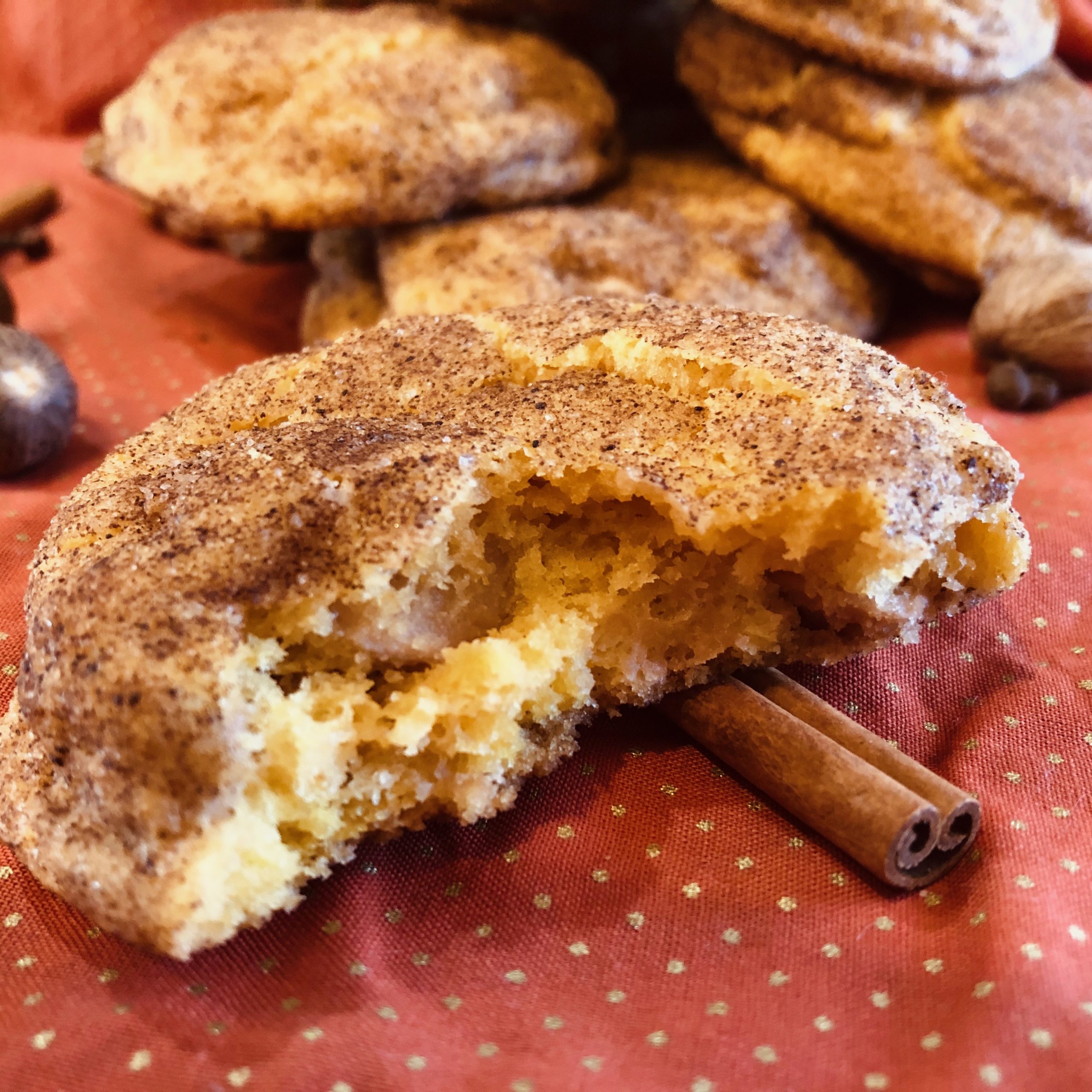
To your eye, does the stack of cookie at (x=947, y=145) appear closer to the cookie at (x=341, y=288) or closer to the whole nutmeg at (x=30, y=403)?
the cookie at (x=341, y=288)

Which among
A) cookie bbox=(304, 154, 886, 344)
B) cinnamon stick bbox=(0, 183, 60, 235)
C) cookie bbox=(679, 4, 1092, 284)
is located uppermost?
cookie bbox=(679, 4, 1092, 284)

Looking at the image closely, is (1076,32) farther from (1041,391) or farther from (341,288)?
(341,288)

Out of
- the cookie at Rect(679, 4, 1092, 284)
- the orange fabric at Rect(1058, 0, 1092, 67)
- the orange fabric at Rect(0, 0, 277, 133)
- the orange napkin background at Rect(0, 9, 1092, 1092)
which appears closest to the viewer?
the orange napkin background at Rect(0, 9, 1092, 1092)

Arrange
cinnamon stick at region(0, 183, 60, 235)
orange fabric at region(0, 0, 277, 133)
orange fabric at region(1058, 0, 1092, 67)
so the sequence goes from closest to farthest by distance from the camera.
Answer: cinnamon stick at region(0, 183, 60, 235) → orange fabric at region(1058, 0, 1092, 67) → orange fabric at region(0, 0, 277, 133)

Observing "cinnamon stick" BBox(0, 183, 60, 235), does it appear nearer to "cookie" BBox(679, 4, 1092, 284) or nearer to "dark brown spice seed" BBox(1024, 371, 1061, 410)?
"cookie" BBox(679, 4, 1092, 284)

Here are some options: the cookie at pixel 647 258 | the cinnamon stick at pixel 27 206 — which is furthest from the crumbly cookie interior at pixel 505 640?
the cinnamon stick at pixel 27 206

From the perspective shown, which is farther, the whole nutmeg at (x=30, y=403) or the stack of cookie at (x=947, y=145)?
the stack of cookie at (x=947, y=145)

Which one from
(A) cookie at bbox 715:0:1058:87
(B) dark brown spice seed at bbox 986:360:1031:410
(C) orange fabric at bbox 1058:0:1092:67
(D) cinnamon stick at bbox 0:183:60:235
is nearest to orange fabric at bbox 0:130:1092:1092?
(B) dark brown spice seed at bbox 986:360:1031:410
